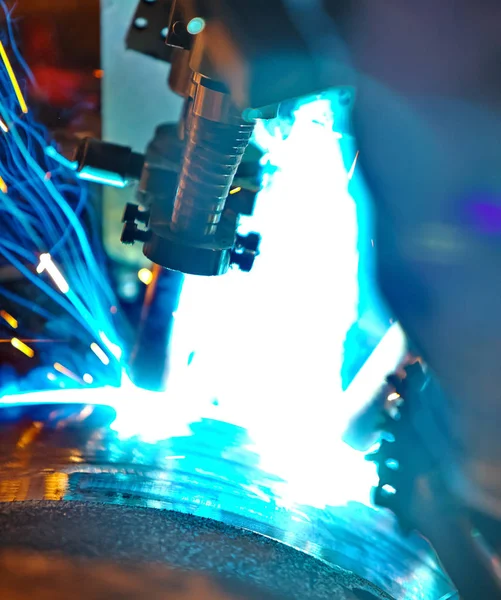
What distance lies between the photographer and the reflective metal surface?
89cm

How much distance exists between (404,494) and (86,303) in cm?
81

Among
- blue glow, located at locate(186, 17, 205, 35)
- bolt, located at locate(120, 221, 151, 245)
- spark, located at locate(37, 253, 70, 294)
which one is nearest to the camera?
blue glow, located at locate(186, 17, 205, 35)

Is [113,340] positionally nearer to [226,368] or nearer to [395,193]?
[226,368]

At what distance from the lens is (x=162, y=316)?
110 centimetres

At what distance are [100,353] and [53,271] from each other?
0.21 metres

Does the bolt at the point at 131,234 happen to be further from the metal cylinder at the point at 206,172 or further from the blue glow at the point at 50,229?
the blue glow at the point at 50,229

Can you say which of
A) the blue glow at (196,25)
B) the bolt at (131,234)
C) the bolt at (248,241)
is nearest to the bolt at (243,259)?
the bolt at (248,241)

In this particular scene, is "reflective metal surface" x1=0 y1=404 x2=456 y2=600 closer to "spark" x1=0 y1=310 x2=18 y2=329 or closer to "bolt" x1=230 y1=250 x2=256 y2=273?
"spark" x1=0 y1=310 x2=18 y2=329

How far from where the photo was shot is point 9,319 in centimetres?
119

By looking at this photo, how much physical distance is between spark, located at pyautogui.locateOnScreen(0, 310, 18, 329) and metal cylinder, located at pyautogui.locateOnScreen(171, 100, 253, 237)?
619mm

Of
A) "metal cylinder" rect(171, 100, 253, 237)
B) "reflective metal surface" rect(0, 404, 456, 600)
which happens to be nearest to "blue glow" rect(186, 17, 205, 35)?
"metal cylinder" rect(171, 100, 253, 237)

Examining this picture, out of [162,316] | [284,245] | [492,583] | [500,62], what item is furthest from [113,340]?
[500,62]

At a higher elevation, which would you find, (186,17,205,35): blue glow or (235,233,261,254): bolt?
(186,17,205,35): blue glow

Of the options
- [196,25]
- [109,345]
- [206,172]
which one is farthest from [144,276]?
[196,25]
